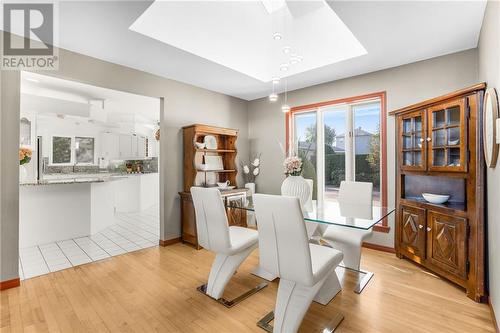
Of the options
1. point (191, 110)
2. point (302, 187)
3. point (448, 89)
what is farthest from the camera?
point (191, 110)

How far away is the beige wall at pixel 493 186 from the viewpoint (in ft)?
5.66

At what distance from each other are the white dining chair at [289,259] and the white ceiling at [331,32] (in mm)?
1768

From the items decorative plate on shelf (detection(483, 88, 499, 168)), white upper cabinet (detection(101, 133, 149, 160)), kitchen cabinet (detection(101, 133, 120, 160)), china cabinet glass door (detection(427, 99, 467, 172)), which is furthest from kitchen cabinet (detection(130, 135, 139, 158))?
decorative plate on shelf (detection(483, 88, 499, 168))

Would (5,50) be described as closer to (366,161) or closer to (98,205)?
(98,205)

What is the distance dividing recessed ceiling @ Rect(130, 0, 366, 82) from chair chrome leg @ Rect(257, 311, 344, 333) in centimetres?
232

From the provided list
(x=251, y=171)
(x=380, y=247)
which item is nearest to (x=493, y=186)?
(x=380, y=247)

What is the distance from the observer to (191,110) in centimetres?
420

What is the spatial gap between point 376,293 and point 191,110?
363 cm

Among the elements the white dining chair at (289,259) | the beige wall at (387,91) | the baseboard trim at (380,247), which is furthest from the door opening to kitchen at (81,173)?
the baseboard trim at (380,247)

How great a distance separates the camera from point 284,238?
1.64 meters

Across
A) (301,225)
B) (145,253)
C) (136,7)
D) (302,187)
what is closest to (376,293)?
(302,187)

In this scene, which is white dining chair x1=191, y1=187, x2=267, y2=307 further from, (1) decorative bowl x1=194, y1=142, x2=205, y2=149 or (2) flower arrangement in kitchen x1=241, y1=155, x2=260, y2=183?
(2) flower arrangement in kitchen x1=241, y1=155, x2=260, y2=183

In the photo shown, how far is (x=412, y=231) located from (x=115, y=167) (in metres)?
Result: 7.58

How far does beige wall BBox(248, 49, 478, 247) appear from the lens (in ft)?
9.77
